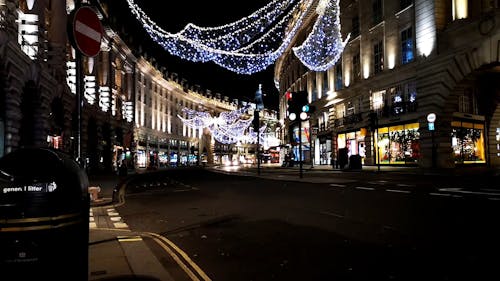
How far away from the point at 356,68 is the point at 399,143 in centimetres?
1087

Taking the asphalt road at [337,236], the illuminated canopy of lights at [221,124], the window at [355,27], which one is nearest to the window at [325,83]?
the window at [355,27]

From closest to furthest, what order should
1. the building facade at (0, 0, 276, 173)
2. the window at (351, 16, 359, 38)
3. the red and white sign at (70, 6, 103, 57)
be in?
the red and white sign at (70, 6, 103, 57) < the building facade at (0, 0, 276, 173) < the window at (351, 16, 359, 38)

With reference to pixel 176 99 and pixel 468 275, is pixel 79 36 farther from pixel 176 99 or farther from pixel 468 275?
pixel 176 99

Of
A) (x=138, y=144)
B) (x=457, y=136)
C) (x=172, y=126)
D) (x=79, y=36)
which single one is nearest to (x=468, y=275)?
(x=79, y=36)

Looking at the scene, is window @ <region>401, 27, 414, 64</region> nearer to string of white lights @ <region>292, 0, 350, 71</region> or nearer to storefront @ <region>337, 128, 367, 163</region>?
storefront @ <region>337, 128, 367, 163</region>

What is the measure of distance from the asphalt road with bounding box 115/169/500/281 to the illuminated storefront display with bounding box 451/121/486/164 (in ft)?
71.8

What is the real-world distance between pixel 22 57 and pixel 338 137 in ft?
116

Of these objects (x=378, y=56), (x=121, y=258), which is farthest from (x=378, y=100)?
(x=121, y=258)

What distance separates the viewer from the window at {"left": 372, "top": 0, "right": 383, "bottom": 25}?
3944 cm

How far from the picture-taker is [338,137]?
48219 millimetres

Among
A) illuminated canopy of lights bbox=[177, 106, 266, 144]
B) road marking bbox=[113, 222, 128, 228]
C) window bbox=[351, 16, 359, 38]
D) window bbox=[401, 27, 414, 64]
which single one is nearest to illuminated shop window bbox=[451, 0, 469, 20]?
window bbox=[401, 27, 414, 64]

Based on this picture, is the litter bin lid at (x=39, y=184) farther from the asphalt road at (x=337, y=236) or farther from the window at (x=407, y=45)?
the window at (x=407, y=45)

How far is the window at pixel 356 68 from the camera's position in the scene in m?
43.4

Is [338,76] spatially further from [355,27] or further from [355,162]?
[355,162]
